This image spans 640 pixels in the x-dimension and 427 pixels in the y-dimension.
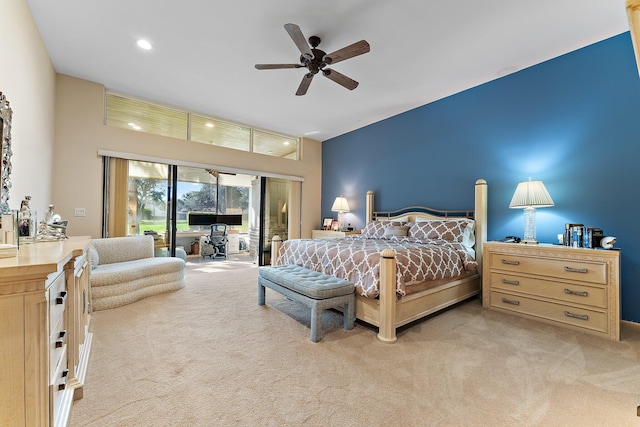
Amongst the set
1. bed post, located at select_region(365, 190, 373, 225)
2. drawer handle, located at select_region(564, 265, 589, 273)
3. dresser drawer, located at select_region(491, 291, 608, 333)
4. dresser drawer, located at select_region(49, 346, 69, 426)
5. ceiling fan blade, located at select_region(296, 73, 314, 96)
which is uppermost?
ceiling fan blade, located at select_region(296, 73, 314, 96)

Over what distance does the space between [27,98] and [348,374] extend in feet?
11.8

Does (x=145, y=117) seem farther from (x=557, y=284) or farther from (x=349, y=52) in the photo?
(x=557, y=284)

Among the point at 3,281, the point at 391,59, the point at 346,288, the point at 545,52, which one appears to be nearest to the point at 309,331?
the point at 346,288

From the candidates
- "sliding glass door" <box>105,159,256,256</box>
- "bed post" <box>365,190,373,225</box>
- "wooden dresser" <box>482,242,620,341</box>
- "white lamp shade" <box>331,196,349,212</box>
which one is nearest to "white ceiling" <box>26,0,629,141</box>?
"sliding glass door" <box>105,159,256,256</box>

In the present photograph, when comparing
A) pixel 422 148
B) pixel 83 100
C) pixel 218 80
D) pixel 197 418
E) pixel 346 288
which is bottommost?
pixel 197 418

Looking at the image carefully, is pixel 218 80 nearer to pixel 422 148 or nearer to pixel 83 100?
pixel 83 100

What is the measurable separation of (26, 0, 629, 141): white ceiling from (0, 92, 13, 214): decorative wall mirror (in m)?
1.27

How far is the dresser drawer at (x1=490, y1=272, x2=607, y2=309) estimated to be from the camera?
7.97 ft

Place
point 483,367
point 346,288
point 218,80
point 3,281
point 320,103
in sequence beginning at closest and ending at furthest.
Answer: point 3,281 → point 483,367 → point 346,288 → point 218,80 → point 320,103

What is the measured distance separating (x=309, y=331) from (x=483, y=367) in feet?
4.50

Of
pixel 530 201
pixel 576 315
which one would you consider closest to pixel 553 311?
pixel 576 315

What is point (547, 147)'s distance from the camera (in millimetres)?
3164

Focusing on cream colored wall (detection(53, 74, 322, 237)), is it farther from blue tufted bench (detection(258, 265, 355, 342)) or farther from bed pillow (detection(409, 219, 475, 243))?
bed pillow (detection(409, 219, 475, 243))

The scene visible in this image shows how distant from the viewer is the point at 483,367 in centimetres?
190
